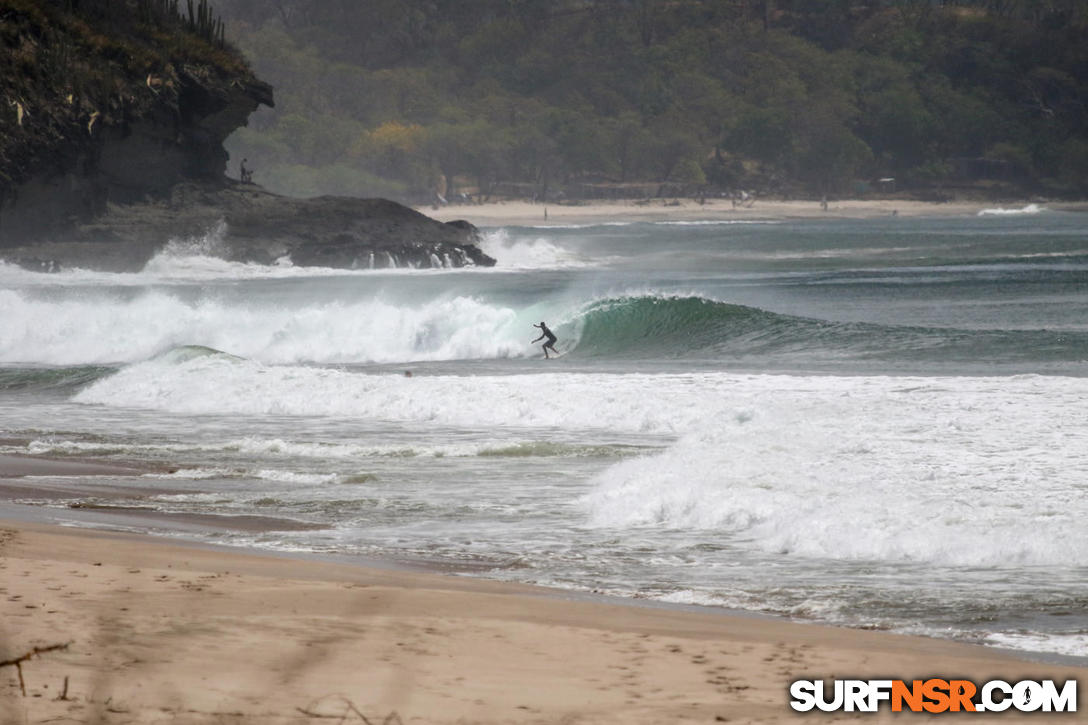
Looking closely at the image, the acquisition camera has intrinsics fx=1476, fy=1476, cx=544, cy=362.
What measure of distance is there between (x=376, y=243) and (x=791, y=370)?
36430 millimetres

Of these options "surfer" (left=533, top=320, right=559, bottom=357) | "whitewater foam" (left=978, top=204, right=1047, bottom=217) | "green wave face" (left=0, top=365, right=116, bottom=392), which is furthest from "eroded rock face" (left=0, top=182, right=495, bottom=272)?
"whitewater foam" (left=978, top=204, right=1047, bottom=217)

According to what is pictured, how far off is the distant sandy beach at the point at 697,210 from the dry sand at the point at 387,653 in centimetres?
11221

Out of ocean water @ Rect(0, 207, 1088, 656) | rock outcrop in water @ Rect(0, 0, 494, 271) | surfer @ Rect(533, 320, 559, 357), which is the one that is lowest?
ocean water @ Rect(0, 207, 1088, 656)

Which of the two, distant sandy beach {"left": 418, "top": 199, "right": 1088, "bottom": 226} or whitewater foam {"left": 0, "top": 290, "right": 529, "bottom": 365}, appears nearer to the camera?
whitewater foam {"left": 0, "top": 290, "right": 529, "bottom": 365}

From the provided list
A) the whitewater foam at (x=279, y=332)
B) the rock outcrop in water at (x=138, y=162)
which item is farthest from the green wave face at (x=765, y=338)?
Result: the rock outcrop in water at (x=138, y=162)

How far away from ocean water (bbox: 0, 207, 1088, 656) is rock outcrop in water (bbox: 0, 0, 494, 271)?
58.0 ft

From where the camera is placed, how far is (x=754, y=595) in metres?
8.02

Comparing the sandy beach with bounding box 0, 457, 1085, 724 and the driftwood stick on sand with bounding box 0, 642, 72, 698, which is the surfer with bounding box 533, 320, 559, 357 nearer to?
the sandy beach with bounding box 0, 457, 1085, 724

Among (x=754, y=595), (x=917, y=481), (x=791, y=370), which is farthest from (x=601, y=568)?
(x=791, y=370)

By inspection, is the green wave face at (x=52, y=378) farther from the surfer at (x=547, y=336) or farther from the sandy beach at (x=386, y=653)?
the sandy beach at (x=386, y=653)

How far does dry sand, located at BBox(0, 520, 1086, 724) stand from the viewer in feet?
16.9

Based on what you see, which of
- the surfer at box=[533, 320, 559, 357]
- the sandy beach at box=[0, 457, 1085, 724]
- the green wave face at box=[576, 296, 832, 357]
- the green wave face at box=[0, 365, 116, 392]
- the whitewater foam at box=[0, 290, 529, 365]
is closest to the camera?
the sandy beach at box=[0, 457, 1085, 724]

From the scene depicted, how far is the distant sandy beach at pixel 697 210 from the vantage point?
125438mm

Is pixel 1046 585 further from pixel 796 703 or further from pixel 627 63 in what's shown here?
pixel 627 63
